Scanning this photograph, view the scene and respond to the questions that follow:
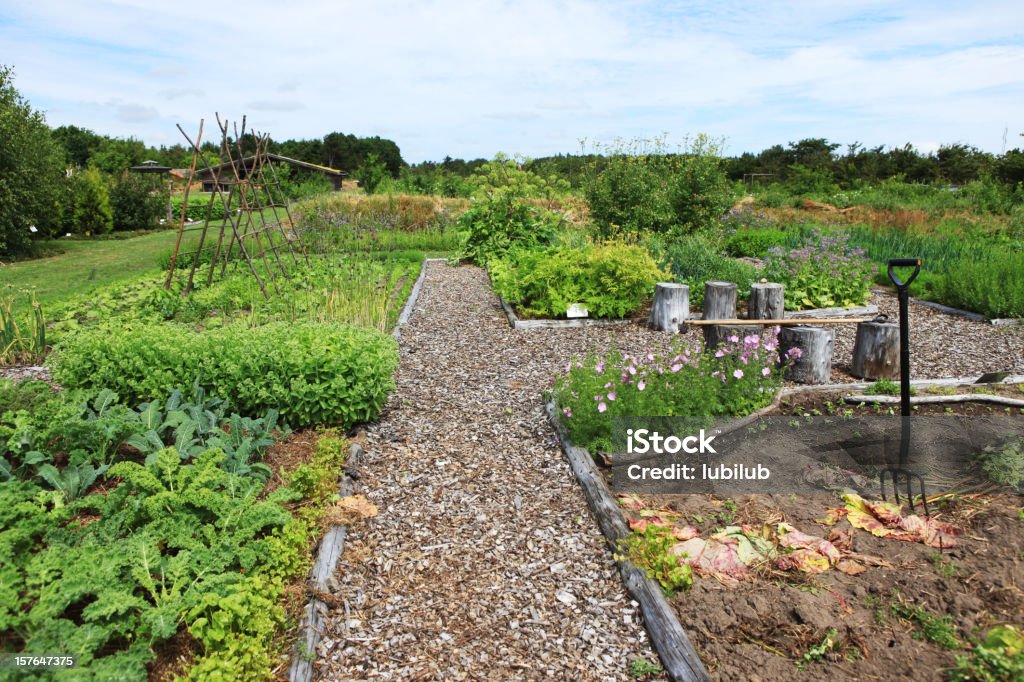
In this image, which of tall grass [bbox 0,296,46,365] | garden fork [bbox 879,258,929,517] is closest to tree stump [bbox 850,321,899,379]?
garden fork [bbox 879,258,929,517]

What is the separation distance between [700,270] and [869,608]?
698 cm

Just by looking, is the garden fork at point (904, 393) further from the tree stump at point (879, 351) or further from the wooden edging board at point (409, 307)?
the wooden edging board at point (409, 307)

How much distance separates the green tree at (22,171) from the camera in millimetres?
15586

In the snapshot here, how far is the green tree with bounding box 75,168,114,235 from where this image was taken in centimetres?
2116

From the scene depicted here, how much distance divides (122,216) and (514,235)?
17.7 metres

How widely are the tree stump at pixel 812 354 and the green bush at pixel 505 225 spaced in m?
7.37

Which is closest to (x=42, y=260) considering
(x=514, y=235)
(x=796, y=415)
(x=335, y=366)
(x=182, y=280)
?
(x=182, y=280)

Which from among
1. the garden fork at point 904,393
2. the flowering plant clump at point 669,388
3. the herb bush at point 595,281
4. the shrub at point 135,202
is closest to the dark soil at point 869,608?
the garden fork at point 904,393

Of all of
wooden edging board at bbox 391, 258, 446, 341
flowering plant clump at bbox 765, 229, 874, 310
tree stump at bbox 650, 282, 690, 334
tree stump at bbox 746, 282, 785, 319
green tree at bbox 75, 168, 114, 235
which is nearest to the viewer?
tree stump at bbox 746, 282, 785, 319

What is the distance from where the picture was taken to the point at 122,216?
2334cm

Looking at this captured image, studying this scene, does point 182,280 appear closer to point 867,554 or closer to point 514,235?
point 514,235

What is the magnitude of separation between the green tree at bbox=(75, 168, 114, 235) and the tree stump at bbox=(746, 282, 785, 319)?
2208 centimetres

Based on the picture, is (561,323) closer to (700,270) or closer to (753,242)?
(700,270)

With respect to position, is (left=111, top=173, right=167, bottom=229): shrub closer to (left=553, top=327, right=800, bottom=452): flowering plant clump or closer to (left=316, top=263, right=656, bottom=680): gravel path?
(left=316, top=263, right=656, bottom=680): gravel path
